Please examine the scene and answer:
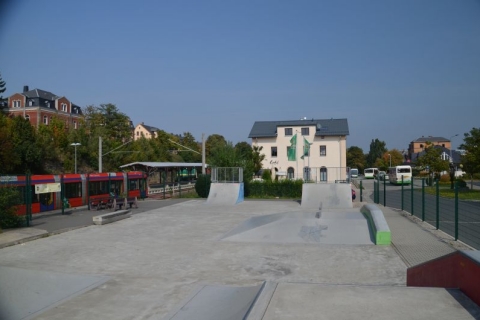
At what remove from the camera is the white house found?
185 feet

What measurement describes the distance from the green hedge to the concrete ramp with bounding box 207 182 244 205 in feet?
16.6

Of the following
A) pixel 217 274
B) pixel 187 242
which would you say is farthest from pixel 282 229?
pixel 217 274

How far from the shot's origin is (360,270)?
913 centimetres

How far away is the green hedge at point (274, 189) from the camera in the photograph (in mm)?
34250

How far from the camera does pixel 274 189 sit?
34.6m

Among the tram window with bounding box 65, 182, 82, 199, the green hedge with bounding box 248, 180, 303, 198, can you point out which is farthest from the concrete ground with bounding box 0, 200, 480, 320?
the green hedge with bounding box 248, 180, 303, 198

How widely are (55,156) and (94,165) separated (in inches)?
248

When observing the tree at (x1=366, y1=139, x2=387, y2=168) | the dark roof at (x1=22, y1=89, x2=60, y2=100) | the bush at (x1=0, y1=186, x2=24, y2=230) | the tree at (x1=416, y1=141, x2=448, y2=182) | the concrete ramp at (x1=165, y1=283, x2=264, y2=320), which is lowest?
the concrete ramp at (x1=165, y1=283, x2=264, y2=320)

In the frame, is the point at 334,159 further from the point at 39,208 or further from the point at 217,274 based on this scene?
the point at 217,274

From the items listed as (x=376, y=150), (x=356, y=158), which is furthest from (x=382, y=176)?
(x=376, y=150)

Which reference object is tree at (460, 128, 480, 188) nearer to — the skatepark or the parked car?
the parked car

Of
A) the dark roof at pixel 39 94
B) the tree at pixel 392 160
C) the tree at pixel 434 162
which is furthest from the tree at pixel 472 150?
the dark roof at pixel 39 94

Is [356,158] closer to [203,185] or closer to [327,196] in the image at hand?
[203,185]

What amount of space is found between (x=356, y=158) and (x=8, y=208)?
103033 millimetres
